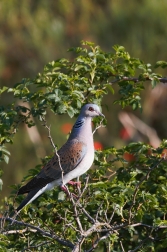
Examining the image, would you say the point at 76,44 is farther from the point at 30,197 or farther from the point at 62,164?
the point at 30,197

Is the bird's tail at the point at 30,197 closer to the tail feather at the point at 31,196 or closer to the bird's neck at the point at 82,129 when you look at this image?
the tail feather at the point at 31,196

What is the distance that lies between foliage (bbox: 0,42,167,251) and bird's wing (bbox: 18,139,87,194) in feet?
0.41

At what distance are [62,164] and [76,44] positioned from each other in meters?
8.06

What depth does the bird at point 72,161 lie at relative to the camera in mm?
4973

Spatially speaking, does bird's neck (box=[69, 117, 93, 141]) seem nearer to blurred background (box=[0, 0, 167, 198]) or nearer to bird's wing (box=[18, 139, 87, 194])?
bird's wing (box=[18, 139, 87, 194])

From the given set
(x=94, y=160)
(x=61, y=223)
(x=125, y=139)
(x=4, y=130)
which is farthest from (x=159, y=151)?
(x=125, y=139)

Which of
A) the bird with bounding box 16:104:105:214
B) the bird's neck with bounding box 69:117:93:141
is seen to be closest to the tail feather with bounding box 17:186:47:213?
the bird with bounding box 16:104:105:214

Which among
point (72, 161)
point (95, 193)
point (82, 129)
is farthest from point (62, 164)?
point (95, 193)

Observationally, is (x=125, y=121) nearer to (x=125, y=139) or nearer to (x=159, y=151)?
(x=125, y=139)

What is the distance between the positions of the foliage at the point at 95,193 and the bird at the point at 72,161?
3.2 inches

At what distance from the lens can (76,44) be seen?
13141mm

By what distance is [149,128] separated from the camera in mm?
12711

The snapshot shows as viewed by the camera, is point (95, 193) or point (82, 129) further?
point (82, 129)

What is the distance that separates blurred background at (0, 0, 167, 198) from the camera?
12250 millimetres
